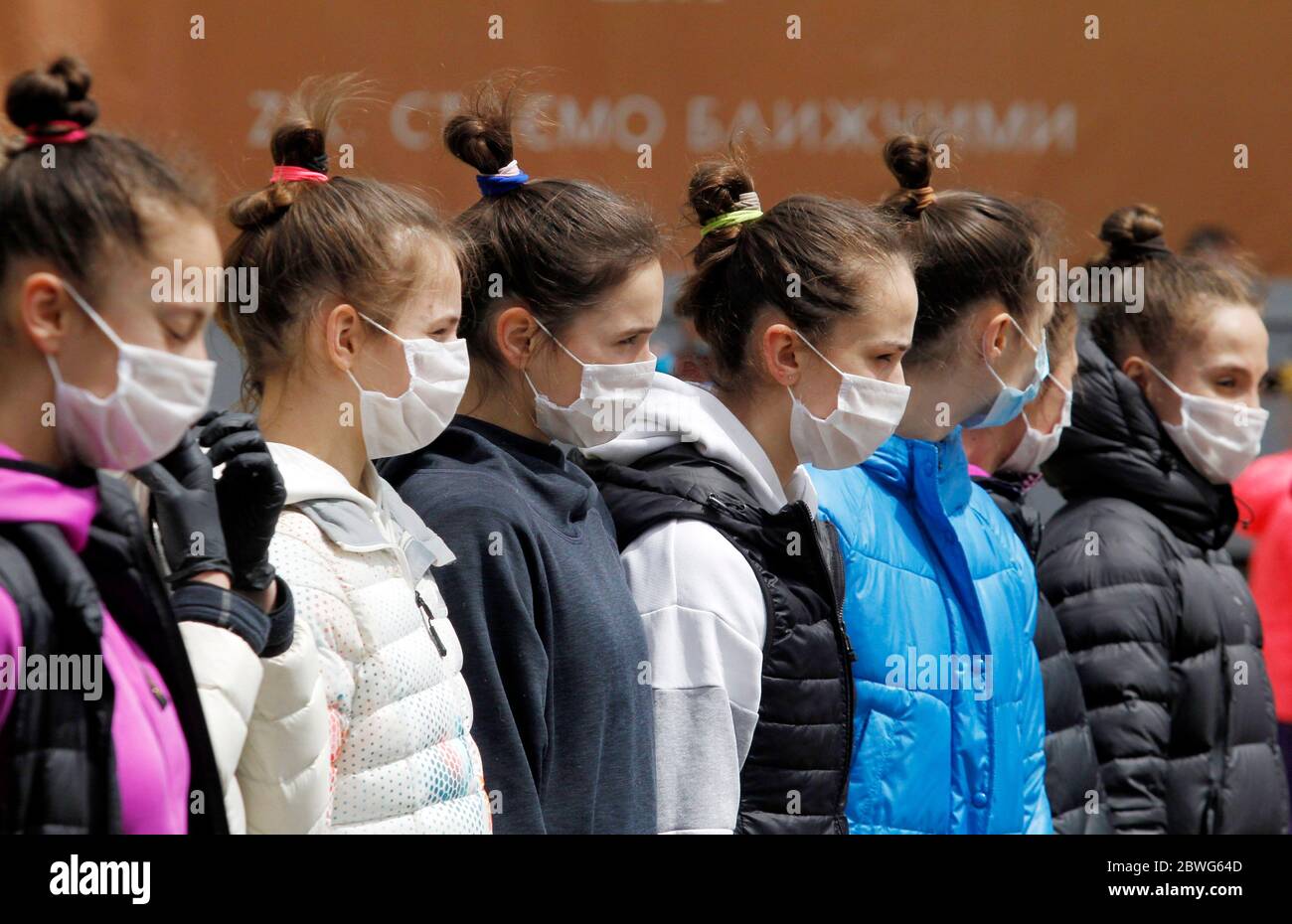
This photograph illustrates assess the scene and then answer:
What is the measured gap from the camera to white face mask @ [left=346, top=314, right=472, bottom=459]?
9.14ft

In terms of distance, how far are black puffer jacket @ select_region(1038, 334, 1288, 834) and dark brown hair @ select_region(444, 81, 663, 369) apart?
1606 millimetres

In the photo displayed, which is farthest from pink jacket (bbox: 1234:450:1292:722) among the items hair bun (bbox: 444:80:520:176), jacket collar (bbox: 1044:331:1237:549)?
hair bun (bbox: 444:80:520:176)

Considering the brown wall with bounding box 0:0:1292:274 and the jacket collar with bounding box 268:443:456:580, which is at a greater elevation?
the brown wall with bounding box 0:0:1292:274

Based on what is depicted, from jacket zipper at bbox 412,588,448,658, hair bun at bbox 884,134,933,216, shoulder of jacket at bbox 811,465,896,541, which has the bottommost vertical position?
jacket zipper at bbox 412,588,448,658

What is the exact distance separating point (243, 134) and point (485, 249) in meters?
1.83

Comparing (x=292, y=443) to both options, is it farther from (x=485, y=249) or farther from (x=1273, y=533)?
(x=1273, y=533)

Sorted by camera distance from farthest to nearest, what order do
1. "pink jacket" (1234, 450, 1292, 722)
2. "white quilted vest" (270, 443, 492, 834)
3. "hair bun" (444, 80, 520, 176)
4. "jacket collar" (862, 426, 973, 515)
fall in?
1. "pink jacket" (1234, 450, 1292, 722)
2. "jacket collar" (862, 426, 973, 515)
3. "hair bun" (444, 80, 520, 176)
4. "white quilted vest" (270, 443, 492, 834)

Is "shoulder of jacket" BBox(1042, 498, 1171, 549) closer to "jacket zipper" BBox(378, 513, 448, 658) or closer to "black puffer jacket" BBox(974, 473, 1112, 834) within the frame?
"black puffer jacket" BBox(974, 473, 1112, 834)

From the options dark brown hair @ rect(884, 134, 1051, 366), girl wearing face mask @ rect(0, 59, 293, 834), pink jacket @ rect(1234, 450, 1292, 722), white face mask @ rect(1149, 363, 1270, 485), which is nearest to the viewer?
girl wearing face mask @ rect(0, 59, 293, 834)

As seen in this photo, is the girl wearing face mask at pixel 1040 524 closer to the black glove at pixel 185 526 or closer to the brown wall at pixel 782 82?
the brown wall at pixel 782 82

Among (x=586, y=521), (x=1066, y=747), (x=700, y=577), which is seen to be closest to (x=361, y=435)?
(x=586, y=521)

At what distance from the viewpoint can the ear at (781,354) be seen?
337cm

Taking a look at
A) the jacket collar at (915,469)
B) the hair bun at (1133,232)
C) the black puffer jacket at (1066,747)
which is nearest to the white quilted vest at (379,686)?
the jacket collar at (915,469)

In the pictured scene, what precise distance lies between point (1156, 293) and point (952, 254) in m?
1.01
